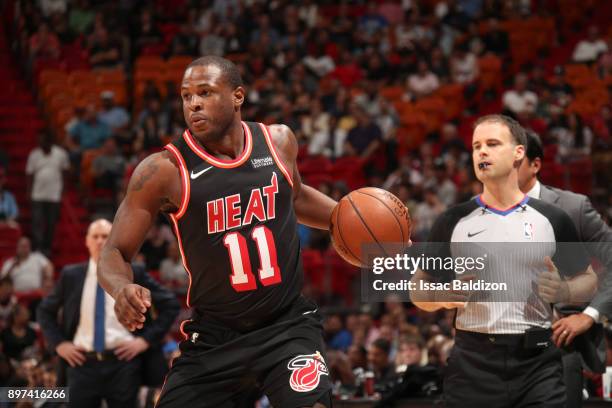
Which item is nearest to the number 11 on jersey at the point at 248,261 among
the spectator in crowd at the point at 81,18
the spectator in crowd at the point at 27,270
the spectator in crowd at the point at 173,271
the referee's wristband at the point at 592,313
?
the referee's wristband at the point at 592,313

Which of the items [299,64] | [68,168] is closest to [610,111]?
[299,64]

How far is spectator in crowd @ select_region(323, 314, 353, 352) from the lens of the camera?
37.9 feet

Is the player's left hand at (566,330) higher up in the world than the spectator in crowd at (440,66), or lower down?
lower down

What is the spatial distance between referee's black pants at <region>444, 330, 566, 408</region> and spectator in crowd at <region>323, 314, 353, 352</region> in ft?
21.4

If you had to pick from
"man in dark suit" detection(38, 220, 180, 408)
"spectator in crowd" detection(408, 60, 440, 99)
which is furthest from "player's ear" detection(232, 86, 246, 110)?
"spectator in crowd" detection(408, 60, 440, 99)

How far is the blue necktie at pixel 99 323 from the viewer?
7.76m

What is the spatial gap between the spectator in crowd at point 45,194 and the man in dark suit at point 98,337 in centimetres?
713

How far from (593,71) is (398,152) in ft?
10.8

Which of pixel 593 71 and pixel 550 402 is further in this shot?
pixel 593 71

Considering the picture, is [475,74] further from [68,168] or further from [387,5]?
[68,168]

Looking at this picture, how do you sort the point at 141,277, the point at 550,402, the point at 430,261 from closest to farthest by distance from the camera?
the point at 550,402
the point at 430,261
the point at 141,277

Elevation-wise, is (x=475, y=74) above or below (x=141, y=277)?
above

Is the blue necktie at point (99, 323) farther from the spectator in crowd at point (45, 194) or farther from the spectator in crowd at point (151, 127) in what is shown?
the spectator in crowd at point (151, 127)

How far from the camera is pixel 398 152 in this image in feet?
51.5
